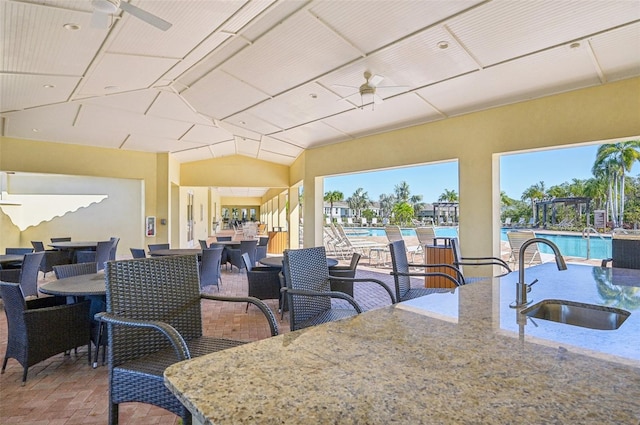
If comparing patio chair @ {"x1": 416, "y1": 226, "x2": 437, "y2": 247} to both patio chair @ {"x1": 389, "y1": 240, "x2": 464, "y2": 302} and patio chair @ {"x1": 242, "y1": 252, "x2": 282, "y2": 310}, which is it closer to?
patio chair @ {"x1": 242, "y1": 252, "x2": 282, "y2": 310}

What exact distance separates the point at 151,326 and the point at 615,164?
42.5 feet

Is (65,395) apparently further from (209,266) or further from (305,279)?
(209,266)

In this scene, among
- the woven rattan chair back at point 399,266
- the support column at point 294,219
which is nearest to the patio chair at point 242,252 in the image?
the support column at point 294,219

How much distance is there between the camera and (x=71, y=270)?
12.5 feet

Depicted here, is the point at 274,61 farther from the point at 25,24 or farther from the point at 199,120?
the point at 199,120

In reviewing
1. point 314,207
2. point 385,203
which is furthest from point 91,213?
point 385,203

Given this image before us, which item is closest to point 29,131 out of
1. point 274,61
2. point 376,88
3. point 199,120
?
point 199,120

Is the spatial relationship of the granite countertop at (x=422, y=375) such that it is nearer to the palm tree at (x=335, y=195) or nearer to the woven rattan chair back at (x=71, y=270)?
the woven rattan chair back at (x=71, y=270)

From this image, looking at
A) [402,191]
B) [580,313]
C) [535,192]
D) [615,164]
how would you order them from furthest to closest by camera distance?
[402,191] < [535,192] < [615,164] < [580,313]

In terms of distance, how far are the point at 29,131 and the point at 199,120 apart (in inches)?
133

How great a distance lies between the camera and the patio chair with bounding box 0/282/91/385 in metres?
2.69

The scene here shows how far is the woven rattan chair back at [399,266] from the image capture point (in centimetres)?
294

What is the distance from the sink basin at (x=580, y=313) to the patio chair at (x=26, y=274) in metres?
5.52

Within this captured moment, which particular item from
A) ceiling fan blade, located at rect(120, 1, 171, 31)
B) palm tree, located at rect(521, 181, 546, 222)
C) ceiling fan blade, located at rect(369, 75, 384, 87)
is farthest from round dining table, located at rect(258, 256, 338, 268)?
palm tree, located at rect(521, 181, 546, 222)
